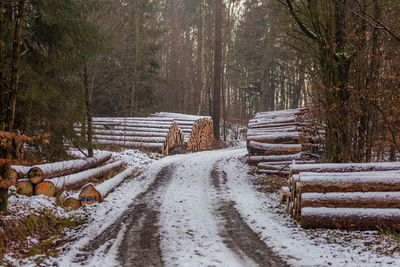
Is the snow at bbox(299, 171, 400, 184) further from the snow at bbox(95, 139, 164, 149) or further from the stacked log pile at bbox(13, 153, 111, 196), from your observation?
the snow at bbox(95, 139, 164, 149)

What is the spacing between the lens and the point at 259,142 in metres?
14.4

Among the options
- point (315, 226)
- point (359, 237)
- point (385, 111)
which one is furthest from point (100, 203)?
point (385, 111)

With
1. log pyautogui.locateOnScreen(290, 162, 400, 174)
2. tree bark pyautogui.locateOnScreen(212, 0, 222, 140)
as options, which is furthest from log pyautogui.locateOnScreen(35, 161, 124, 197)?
tree bark pyautogui.locateOnScreen(212, 0, 222, 140)

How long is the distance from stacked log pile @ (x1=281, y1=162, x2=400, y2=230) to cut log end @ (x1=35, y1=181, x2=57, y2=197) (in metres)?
5.53

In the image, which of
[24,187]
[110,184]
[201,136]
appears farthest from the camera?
[201,136]

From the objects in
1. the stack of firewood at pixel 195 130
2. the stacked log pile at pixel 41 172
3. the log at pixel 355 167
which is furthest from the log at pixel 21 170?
the stack of firewood at pixel 195 130

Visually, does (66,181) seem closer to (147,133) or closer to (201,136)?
(147,133)

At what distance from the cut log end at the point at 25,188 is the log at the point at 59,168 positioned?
10 cm

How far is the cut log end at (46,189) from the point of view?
7.55 m

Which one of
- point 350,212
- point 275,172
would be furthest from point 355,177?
point 275,172

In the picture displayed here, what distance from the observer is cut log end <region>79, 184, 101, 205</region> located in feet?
26.2

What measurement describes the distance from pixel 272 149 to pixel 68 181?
8196 millimetres

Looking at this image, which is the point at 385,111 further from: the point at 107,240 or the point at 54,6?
the point at 54,6

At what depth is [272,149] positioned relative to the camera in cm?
1366
